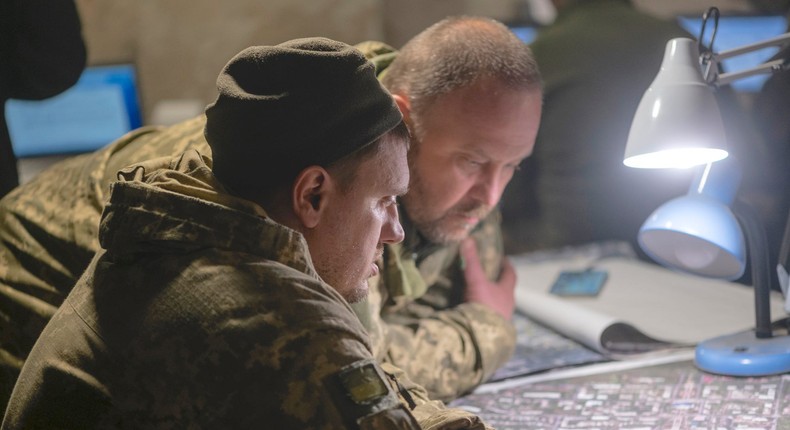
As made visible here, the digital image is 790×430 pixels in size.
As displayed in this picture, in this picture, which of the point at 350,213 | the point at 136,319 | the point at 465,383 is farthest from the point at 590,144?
the point at 136,319

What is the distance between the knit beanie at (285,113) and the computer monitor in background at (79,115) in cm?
267

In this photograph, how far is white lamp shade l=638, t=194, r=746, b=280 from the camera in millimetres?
1425

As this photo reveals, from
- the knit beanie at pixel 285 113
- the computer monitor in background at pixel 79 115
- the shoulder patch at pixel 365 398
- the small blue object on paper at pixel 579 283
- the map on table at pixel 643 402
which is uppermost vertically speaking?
the knit beanie at pixel 285 113

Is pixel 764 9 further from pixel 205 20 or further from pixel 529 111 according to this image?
pixel 529 111

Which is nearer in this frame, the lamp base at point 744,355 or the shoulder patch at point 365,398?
the shoulder patch at point 365,398

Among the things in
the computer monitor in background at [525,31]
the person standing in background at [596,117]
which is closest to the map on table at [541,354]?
the person standing in background at [596,117]

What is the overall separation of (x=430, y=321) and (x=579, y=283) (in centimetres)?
56

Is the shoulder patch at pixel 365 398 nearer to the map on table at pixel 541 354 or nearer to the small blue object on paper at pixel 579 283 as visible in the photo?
the map on table at pixel 541 354

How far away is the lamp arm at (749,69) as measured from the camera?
131cm

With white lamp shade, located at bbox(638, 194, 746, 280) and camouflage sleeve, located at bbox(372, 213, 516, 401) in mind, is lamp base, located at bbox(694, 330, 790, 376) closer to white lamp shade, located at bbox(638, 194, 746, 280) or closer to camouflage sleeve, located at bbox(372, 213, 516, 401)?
white lamp shade, located at bbox(638, 194, 746, 280)

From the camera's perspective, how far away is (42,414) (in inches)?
37.9

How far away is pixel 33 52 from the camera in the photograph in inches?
70.7

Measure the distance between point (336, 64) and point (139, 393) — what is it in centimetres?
40

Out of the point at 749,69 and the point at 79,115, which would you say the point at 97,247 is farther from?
the point at 79,115
